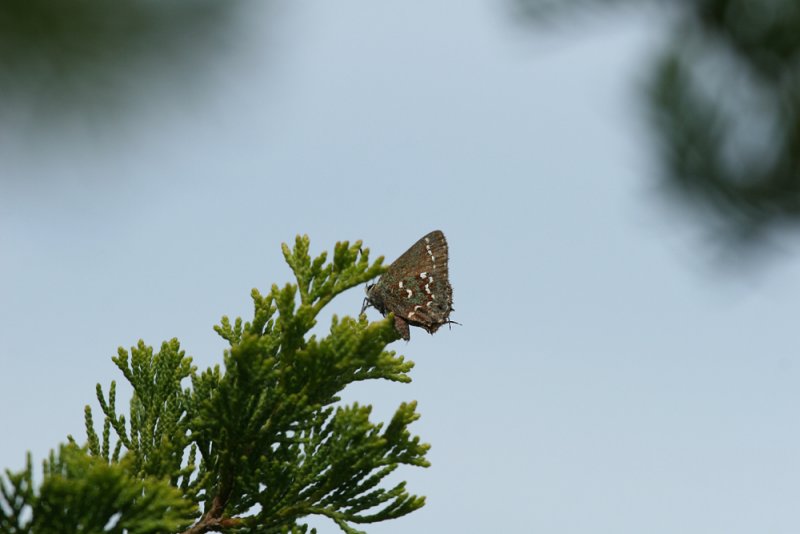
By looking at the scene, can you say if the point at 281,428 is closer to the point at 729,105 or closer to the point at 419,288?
the point at 419,288

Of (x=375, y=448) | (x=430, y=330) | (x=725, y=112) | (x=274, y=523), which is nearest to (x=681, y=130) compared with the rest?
(x=725, y=112)

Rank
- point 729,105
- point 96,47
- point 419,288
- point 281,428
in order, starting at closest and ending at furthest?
point 96,47
point 281,428
point 419,288
point 729,105

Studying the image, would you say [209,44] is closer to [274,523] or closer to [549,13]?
[274,523]

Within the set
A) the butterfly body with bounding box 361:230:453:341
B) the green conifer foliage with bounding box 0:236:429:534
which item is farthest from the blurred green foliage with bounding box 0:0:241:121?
the butterfly body with bounding box 361:230:453:341

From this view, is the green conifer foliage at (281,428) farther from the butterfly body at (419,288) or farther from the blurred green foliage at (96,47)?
the blurred green foliage at (96,47)

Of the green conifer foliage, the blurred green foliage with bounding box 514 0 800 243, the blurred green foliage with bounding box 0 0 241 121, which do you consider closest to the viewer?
the blurred green foliage with bounding box 0 0 241 121

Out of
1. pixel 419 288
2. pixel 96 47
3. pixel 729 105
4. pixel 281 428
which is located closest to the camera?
pixel 96 47

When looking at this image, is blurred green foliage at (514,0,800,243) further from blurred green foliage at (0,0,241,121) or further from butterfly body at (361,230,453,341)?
blurred green foliage at (0,0,241,121)

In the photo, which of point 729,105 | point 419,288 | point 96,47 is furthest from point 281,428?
point 729,105
